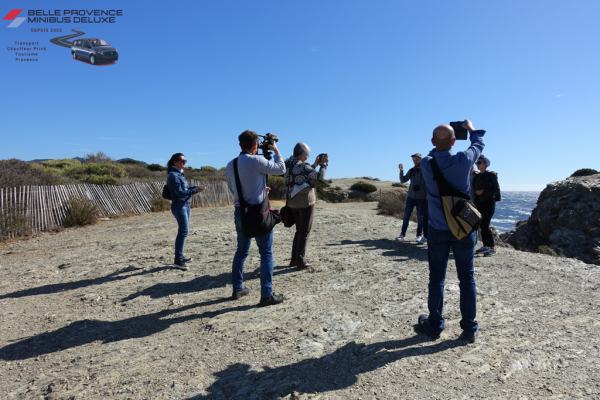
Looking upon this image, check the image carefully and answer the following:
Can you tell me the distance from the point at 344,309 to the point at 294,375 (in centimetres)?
133

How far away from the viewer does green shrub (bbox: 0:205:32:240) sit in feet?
28.9

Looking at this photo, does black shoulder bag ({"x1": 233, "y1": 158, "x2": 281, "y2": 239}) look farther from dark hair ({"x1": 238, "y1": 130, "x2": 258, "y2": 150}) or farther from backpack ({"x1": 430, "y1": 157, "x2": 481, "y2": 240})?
backpack ({"x1": 430, "y1": 157, "x2": 481, "y2": 240})

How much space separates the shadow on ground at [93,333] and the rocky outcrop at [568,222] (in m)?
9.37

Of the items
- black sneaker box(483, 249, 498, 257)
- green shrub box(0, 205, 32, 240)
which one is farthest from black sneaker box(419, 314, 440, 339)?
green shrub box(0, 205, 32, 240)

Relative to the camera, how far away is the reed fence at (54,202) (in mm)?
9117

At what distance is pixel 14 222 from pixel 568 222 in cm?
1598

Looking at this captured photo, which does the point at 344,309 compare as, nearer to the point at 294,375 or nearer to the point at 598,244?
the point at 294,375

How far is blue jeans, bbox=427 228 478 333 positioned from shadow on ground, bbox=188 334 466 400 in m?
0.23

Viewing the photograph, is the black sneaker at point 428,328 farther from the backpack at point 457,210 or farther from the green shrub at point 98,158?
the green shrub at point 98,158

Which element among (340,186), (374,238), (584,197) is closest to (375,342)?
(374,238)

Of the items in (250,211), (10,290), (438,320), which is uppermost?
(250,211)

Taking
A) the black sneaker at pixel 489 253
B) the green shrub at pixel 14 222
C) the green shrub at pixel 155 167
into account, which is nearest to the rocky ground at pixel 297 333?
the black sneaker at pixel 489 253

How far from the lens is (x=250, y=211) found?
3.61 metres

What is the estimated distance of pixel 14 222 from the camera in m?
9.03
